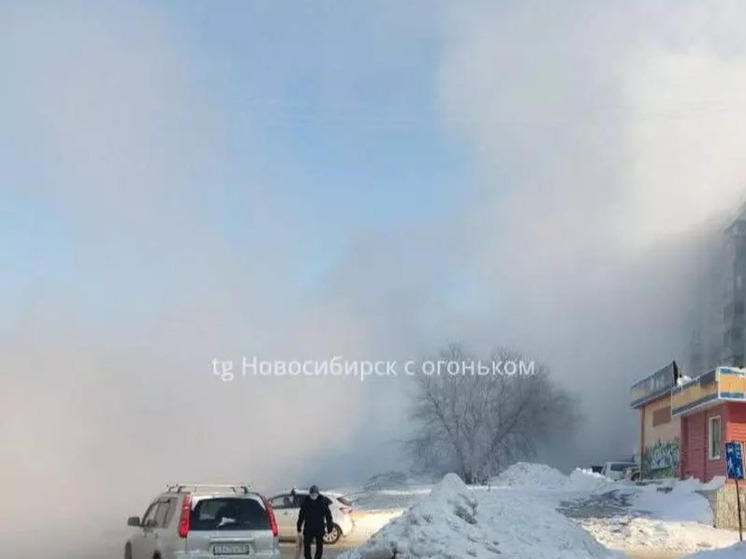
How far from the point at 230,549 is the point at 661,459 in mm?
33850

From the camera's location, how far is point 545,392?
270 feet

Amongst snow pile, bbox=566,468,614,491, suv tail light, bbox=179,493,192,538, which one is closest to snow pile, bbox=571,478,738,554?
snow pile, bbox=566,468,614,491

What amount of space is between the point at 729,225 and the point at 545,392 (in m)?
27.9

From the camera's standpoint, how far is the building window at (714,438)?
35.8m

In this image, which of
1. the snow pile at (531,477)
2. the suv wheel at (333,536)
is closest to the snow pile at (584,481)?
the snow pile at (531,477)

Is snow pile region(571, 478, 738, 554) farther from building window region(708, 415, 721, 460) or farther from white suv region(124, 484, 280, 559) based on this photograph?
white suv region(124, 484, 280, 559)

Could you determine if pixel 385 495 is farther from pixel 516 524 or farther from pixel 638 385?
pixel 516 524

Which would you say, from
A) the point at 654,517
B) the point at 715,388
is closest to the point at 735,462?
the point at 654,517

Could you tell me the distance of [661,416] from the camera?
146 ft

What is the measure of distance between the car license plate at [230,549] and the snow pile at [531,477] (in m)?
44.6

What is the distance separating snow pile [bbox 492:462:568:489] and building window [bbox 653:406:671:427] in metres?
11.2

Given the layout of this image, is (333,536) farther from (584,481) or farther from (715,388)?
(584,481)

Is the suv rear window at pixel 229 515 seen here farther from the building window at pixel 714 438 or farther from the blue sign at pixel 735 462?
the building window at pixel 714 438

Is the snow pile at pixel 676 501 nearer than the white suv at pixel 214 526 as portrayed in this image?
No
